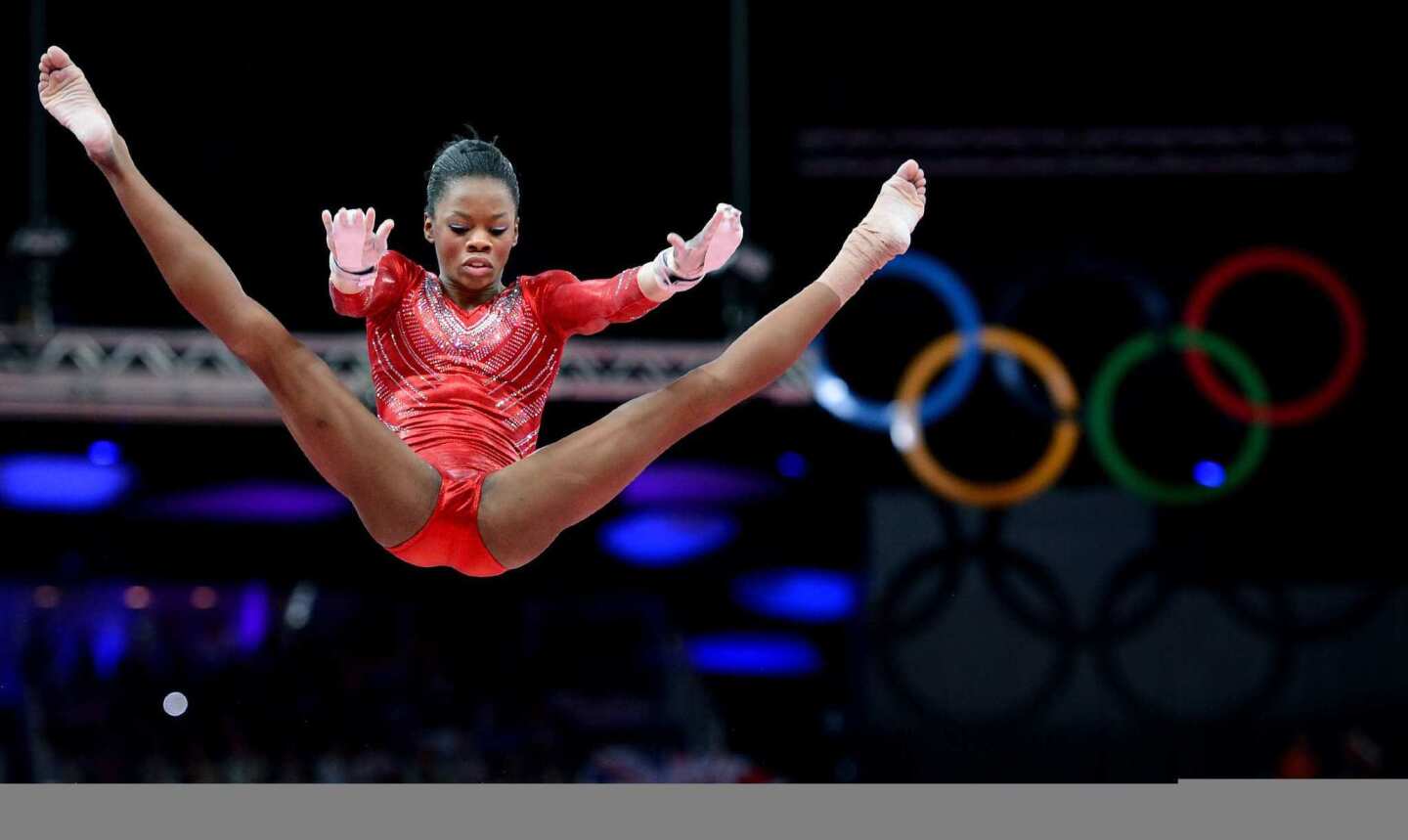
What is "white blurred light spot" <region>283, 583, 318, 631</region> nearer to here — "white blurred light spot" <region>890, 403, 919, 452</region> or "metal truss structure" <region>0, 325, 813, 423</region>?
"metal truss structure" <region>0, 325, 813, 423</region>

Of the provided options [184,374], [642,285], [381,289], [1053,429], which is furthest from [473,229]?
[1053,429]

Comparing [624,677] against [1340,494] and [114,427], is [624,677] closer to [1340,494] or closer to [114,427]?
[114,427]

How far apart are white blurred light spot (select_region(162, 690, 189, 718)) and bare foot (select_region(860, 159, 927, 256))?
4750 millimetres

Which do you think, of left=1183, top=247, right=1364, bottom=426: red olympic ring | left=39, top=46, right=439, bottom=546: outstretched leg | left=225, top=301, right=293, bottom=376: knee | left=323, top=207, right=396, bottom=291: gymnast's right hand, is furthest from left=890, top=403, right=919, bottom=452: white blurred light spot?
left=225, top=301, right=293, bottom=376: knee

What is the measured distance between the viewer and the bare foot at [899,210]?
3961mm

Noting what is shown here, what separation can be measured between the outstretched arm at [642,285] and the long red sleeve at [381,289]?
1.05 feet

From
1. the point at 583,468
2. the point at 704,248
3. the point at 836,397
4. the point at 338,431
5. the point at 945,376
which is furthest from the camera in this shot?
the point at 945,376

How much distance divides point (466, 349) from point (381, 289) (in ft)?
0.78

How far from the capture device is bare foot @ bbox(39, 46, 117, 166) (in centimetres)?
347

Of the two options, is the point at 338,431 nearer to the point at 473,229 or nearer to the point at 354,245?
the point at 354,245

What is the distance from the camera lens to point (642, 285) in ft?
12.5

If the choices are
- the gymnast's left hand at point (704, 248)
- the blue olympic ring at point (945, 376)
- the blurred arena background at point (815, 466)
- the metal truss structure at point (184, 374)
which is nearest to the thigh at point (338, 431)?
the gymnast's left hand at point (704, 248)

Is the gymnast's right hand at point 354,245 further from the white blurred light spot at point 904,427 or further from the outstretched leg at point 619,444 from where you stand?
the white blurred light spot at point 904,427

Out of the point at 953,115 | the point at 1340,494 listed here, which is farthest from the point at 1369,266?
the point at 953,115
